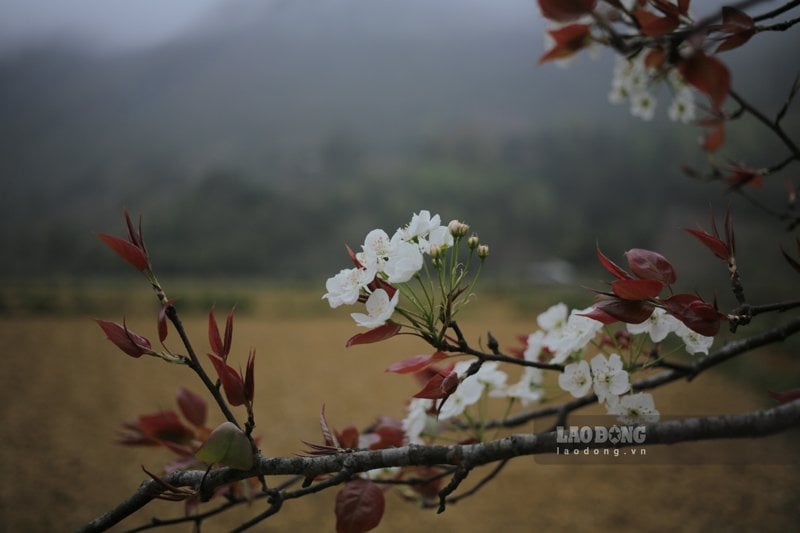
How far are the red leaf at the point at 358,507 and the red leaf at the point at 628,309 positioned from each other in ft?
1.05

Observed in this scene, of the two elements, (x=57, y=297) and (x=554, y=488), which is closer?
(x=554, y=488)

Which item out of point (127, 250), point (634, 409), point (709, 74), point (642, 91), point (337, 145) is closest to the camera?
point (709, 74)

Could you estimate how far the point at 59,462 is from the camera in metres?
3.66

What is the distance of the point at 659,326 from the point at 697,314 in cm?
8

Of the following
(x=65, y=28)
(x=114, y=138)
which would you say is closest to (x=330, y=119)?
(x=114, y=138)

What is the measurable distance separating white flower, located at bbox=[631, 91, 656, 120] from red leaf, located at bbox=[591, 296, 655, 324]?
624 millimetres

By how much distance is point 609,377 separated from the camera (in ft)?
1.86

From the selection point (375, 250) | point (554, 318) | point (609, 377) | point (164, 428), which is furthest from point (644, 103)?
point (164, 428)

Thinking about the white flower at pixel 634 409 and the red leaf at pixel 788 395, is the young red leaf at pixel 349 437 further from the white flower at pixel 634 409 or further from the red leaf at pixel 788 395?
the red leaf at pixel 788 395

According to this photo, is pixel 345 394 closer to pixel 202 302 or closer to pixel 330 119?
pixel 202 302

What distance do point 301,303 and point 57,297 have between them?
203 inches

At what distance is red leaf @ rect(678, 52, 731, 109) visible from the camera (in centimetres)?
35

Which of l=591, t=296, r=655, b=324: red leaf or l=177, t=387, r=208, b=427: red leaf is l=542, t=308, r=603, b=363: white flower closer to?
l=591, t=296, r=655, b=324: red leaf

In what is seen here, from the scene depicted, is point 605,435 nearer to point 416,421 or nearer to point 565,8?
point 416,421
